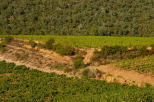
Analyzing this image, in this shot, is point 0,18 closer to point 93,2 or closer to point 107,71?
point 93,2

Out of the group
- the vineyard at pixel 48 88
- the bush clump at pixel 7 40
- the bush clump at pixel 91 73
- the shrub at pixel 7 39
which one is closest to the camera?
the vineyard at pixel 48 88

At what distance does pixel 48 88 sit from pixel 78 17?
32.9 metres

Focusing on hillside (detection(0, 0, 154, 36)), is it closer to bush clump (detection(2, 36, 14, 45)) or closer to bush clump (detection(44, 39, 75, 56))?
bush clump (detection(2, 36, 14, 45))

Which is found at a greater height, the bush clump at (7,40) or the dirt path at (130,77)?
the dirt path at (130,77)

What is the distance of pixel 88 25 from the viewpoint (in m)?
53.4

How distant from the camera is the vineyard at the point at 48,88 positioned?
892 inches

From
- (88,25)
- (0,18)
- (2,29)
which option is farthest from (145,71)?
(0,18)

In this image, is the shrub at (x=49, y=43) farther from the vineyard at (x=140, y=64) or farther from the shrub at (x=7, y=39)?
the vineyard at (x=140, y=64)

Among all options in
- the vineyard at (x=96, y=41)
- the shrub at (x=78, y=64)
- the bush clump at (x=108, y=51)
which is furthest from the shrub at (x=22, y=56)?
the bush clump at (x=108, y=51)

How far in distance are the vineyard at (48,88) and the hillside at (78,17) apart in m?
20.5

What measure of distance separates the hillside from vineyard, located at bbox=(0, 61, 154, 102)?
2050 cm

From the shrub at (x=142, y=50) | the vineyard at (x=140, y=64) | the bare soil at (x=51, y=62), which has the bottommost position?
the bare soil at (x=51, y=62)

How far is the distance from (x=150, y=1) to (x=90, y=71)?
39.1 metres

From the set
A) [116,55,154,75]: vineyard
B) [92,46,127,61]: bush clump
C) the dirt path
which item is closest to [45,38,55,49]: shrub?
[92,46,127,61]: bush clump
